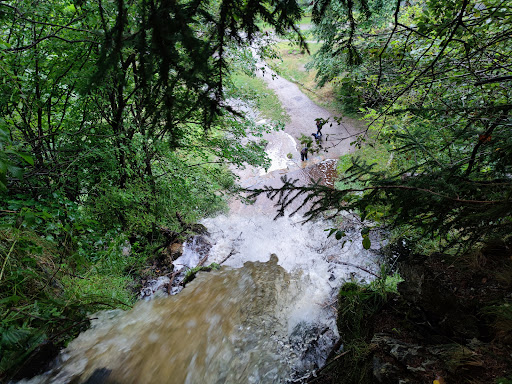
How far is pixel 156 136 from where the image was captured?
326 centimetres

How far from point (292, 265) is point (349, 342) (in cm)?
405

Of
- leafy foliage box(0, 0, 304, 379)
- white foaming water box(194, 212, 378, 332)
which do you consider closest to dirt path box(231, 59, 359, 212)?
white foaming water box(194, 212, 378, 332)

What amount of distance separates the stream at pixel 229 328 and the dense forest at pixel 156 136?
44cm

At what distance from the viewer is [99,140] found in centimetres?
486

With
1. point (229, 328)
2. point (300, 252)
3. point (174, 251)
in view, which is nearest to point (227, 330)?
point (229, 328)

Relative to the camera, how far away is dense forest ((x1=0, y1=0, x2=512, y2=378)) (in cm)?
174

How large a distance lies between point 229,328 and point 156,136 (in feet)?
10.9

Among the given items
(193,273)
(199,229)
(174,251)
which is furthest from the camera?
(199,229)

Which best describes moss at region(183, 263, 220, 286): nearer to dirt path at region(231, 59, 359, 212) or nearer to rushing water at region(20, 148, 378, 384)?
rushing water at region(20, 148, 378, 384)

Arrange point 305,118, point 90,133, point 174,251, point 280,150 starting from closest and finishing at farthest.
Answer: point 90,133, point 174,251, point 280,150, point 305,118

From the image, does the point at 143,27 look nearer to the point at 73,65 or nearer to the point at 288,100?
the point at 73,65

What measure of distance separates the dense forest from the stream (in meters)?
0.44

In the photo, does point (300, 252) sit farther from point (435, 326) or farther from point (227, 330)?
point (435, 326)

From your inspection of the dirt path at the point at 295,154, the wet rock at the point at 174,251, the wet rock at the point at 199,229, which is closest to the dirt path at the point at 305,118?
the dirt path at the point at 295,154
